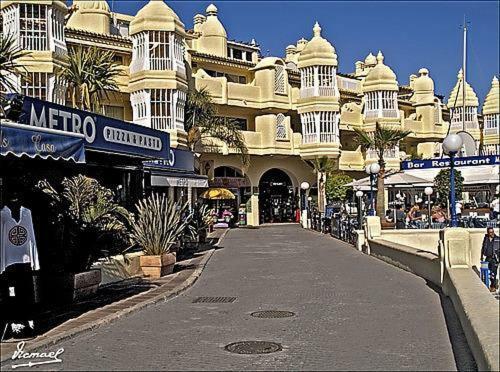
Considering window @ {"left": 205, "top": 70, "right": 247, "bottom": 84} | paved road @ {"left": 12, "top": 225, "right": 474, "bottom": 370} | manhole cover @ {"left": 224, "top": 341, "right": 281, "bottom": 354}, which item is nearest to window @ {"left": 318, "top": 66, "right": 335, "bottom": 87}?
window @ {"left": 205, "top": 70, "right": 247, "bottom": 84}

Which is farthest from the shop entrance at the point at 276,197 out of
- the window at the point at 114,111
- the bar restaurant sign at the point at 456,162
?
the window at the point at 114,111

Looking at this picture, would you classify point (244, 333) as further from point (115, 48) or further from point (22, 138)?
point (115, 48)

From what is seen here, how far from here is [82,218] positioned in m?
12.6

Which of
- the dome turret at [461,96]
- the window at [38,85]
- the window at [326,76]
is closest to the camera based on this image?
the window at [38,85]

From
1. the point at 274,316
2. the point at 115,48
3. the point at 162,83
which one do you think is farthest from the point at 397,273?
the point at 115,48

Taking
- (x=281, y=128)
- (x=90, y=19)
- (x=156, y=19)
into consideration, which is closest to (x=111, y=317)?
(x=156, y=19)

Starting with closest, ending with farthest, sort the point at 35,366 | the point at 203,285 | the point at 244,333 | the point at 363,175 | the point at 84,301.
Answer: the point at 35,366, the point at 244,333, the point at 84,301, the point at 203,285, the point at 363,175

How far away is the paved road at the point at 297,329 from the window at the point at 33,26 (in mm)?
15981

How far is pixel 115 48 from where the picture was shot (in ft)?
120

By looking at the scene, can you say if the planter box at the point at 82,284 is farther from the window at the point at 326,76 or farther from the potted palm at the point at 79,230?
the window at the point at 326,76

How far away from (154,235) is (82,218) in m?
3.41

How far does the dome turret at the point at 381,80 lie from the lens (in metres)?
→ 49.5

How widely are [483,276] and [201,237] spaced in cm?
1362

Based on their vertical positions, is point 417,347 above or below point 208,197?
below
